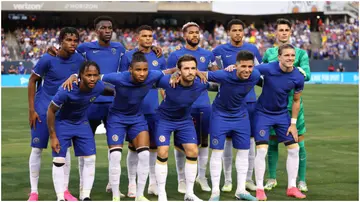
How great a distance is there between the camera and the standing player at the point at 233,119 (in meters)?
9.02

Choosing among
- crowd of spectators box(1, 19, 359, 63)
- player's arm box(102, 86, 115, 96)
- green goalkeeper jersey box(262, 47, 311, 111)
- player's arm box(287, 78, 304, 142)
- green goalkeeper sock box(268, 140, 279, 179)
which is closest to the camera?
player's arm box(102, 86, 115, 96)

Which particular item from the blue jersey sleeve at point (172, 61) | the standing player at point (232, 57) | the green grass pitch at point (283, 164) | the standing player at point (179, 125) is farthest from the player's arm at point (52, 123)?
the standing player at point (232, 57)

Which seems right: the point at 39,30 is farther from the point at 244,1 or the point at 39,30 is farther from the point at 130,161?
the point at 130,161

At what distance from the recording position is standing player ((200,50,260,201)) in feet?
29.6

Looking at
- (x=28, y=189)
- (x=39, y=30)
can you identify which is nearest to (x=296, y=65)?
(x=28, y=189)

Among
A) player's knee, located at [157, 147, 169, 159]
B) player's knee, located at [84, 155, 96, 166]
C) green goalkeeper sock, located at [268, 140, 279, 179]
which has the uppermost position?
player's knee, located at [157, 147, 169, 159]

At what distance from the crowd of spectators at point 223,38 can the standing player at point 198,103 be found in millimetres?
34236

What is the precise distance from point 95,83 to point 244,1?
4634cm

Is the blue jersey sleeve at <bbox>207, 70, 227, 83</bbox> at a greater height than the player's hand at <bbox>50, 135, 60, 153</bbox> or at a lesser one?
greater

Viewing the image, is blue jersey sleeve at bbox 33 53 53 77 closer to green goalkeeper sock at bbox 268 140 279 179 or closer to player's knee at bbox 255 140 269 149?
player's knee at bbox 255 140 269 149

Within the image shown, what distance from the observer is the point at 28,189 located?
9844mm

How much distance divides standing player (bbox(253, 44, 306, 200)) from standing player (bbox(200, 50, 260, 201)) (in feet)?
0.72

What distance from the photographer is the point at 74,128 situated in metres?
8.88

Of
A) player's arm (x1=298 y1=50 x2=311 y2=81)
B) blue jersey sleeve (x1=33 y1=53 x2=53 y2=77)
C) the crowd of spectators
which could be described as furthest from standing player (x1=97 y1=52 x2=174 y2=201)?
the crowd of spectators
